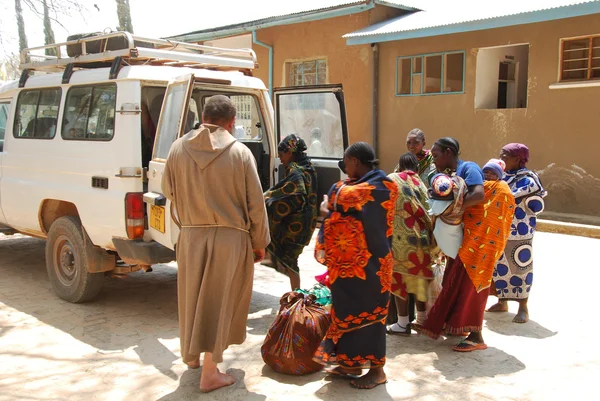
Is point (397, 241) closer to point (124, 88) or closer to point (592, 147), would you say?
point (124, 88)

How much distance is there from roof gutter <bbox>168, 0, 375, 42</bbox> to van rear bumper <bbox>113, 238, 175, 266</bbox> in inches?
345

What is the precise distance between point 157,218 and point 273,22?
9945mm

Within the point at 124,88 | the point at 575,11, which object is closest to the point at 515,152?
the point at 124,88

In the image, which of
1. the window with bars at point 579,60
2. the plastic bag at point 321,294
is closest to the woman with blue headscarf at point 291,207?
the plastic bag at point 321,294

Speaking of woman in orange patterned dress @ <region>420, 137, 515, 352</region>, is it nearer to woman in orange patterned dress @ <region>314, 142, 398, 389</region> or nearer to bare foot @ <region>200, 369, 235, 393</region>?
woman in orange patterned dress @ <region>314, 142, 398, 389</region>

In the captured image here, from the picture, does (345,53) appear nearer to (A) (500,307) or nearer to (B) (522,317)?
(A) (500,307)

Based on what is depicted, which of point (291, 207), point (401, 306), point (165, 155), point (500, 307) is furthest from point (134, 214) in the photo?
point (500, 307)

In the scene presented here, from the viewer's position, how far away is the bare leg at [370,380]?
362 centimetres

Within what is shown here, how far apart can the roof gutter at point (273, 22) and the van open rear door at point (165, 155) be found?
830 centimetres

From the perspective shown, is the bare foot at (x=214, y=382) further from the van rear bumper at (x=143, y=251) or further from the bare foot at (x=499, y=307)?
the bare foot at (x=499, y=307)

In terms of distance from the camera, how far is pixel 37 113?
5.75 meters

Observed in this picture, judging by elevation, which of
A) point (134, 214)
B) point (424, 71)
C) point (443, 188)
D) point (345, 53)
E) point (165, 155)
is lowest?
point (134, 214)

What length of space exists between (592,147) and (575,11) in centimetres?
218

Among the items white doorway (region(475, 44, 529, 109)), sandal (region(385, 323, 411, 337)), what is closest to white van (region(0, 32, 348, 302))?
sandal (region(385, 323, 411, 337))
